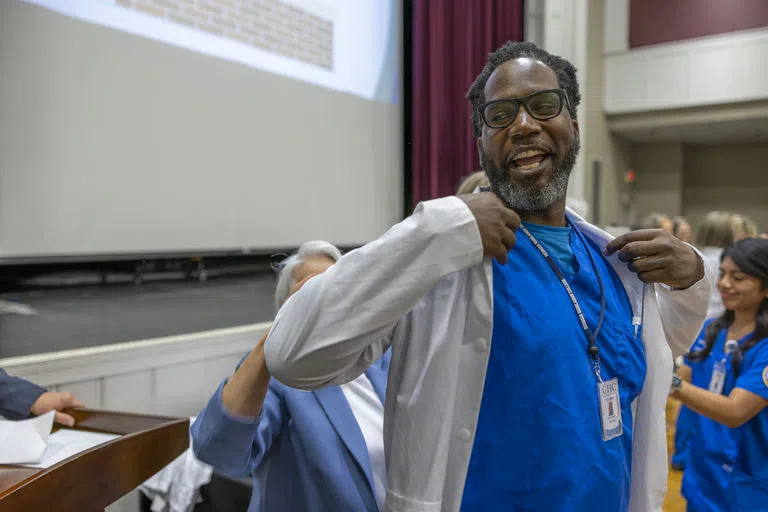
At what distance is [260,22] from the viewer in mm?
2912

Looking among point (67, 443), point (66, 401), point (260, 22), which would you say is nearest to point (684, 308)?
point (67, 443)

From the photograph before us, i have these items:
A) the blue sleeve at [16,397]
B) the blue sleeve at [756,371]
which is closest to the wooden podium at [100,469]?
the blue sleeve at [16,397]

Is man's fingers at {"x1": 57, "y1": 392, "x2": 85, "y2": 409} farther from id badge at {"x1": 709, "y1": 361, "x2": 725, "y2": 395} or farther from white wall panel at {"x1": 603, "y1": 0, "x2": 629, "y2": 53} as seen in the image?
white wall panel at {"x1": 603, "y1": 0, "x2": 629, "y2": 53}

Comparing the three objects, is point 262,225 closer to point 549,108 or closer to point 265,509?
point 265,509

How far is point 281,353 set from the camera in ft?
2.51

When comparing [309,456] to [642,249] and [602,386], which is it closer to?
[602,386]

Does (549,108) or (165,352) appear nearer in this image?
(549,108)

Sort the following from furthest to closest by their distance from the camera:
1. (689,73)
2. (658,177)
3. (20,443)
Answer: (658,177), (689,73), (20,443)

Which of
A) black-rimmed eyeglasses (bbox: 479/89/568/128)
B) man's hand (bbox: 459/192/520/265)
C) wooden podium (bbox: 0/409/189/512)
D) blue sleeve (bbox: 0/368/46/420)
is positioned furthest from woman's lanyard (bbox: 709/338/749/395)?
blue sleeve (bbox: 0/368/46/420)

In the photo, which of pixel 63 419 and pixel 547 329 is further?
pixel 63 419

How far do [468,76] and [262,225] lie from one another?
194 centimetres

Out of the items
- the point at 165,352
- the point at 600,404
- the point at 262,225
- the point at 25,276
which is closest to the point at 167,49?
the point at 262,225

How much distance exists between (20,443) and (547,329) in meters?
0.98

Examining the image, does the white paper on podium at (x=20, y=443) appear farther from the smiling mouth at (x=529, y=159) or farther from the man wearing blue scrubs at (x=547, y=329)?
the smiling mouth at (x=529, y=159)
